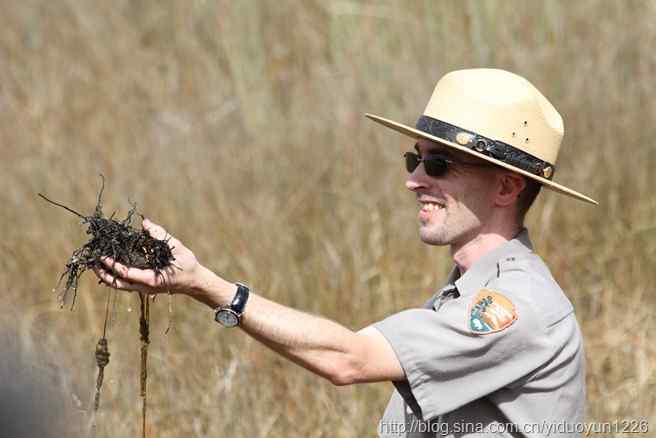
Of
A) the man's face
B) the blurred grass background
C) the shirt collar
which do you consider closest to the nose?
the man's face

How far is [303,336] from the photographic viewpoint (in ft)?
9.72

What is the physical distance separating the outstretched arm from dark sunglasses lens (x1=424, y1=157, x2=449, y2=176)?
59 cm

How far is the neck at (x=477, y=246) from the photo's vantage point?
11.2 feet

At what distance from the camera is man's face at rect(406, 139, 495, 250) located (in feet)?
11.2

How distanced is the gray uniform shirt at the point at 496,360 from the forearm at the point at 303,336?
0.43 feet

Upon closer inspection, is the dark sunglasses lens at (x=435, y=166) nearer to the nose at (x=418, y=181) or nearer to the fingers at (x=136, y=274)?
the nose at (x=418, y=181)

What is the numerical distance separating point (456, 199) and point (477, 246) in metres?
0.14

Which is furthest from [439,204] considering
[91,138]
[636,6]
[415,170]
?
[91,138]

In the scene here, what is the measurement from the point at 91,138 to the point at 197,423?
3294 mm

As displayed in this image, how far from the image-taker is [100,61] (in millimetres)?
8359

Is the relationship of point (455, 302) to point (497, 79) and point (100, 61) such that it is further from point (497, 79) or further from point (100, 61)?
point (100, 61)

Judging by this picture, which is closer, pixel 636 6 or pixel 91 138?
pixel 636 6

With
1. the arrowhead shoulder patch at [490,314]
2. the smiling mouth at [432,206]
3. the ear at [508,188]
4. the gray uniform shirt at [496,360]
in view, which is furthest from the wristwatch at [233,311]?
the ear at [508,188]

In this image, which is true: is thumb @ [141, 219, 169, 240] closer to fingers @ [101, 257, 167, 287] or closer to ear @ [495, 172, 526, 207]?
fingers @ [101, 257, 167, 287]
